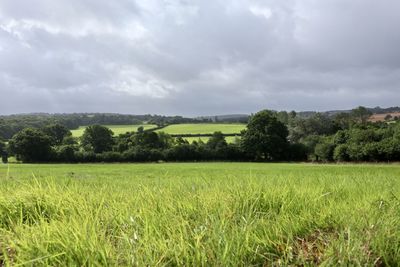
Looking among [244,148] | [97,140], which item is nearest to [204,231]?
[244,148]

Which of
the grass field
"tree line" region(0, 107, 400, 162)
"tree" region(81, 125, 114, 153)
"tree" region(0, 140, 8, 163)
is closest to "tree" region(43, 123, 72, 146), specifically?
"tree" region(81, 125, 114, 153)

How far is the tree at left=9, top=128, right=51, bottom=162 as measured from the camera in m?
95.3

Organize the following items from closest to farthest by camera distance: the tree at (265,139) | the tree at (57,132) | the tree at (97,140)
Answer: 1. the tree at (265,139)
2. the tree at (97,140)
3. the tree at (57,132)

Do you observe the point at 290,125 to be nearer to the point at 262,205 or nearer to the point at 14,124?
Result: the point at 14,124

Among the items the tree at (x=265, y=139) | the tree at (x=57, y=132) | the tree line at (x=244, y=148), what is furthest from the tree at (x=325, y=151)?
the tree at (x=57, y=132)

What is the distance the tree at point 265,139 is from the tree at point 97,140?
120ft

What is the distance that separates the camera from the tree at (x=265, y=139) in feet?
318

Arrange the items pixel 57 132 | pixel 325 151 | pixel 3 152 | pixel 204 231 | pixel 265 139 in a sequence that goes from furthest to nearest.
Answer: pixel 57 132 → pixel 3 152 → pixel 265 139 → pixel 325 151 → pixel 204 231

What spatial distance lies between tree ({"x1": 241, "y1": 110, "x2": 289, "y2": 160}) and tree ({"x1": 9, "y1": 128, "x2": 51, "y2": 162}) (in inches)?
1739

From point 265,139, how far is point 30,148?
2035 inches

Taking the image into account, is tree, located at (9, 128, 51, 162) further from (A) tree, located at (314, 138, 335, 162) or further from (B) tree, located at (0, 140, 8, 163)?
(A) tree, located at (314, 138, 335, 162)

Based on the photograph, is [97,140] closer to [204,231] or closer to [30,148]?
[30,148]

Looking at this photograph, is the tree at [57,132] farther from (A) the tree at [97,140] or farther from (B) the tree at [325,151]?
(B) the tree at [325,151]

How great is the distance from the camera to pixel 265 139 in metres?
96.8
